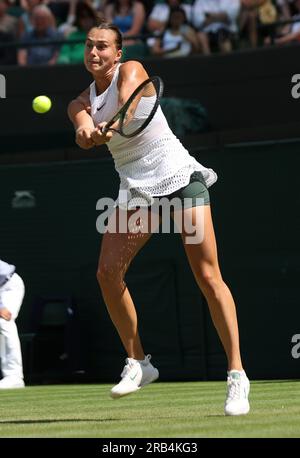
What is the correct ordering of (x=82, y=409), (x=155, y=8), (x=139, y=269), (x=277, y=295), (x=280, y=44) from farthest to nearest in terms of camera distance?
1. (x=155, y=8)
2. (x=280, y=44)
3. (x=139, y=269)
4. (x=277, y=295)
5. (x=82, y=409)

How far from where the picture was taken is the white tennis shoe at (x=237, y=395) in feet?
18.6

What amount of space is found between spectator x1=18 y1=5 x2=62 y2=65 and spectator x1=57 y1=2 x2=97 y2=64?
152mm

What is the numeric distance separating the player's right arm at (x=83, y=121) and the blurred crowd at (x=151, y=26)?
22.0 ft

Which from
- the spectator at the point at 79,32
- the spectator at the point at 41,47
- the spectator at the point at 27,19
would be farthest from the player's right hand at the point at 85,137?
the spectator at the point at 27,19

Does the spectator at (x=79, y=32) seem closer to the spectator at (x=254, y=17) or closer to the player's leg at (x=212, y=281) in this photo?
the spectator at (x=254, y=17)

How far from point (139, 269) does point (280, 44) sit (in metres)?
3.10

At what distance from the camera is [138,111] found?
5.93m

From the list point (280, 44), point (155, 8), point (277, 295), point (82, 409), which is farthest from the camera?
point (155, 8)

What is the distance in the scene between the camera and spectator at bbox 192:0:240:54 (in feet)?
42.8

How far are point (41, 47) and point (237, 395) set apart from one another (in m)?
9.07

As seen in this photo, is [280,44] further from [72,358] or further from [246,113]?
[72,358]

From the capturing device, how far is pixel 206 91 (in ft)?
42.8

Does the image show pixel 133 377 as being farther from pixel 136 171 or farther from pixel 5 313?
pixel 5 313

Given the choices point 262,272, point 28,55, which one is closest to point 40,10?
point 28,55
